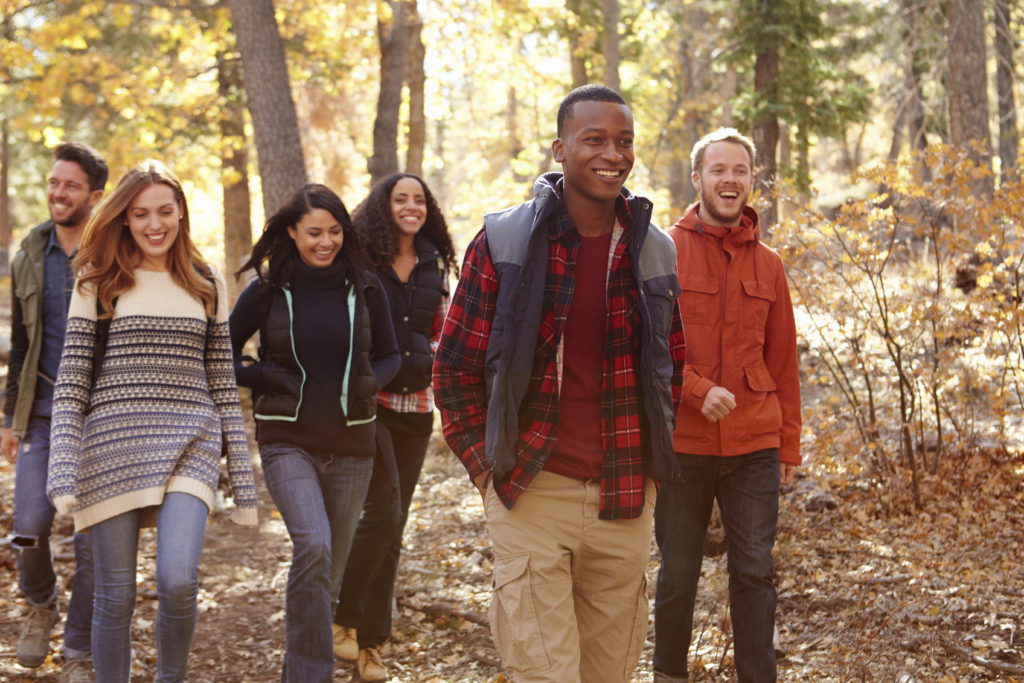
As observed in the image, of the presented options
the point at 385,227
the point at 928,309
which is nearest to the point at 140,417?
the point at 385,227

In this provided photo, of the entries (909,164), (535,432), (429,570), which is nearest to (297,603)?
(535,432)

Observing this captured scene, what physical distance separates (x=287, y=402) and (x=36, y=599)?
6.57ft

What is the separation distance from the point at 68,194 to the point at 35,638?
7.56ft

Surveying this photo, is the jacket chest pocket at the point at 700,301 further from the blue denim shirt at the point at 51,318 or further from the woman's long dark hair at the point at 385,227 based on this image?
the blue denim shirt at the point at 51,318

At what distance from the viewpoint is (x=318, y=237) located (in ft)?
15.0

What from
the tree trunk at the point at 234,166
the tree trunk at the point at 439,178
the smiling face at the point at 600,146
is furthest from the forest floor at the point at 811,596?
the tree trunk at the point at 439,178

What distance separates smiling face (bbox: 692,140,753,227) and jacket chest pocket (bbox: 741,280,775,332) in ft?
1.08

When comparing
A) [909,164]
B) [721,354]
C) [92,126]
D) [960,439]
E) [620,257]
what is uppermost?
[92,126]

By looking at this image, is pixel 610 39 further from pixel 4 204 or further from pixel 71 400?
pixel 4 204

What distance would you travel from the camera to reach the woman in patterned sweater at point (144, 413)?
12.4ft

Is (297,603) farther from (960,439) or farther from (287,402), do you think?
(960,439)

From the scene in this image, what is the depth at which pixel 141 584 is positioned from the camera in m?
6.63

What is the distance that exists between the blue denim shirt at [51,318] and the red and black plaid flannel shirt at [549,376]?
2.69 meters

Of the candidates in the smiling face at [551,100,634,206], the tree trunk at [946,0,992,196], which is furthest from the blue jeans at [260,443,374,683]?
the tree trunk at [946,0,992,196]
